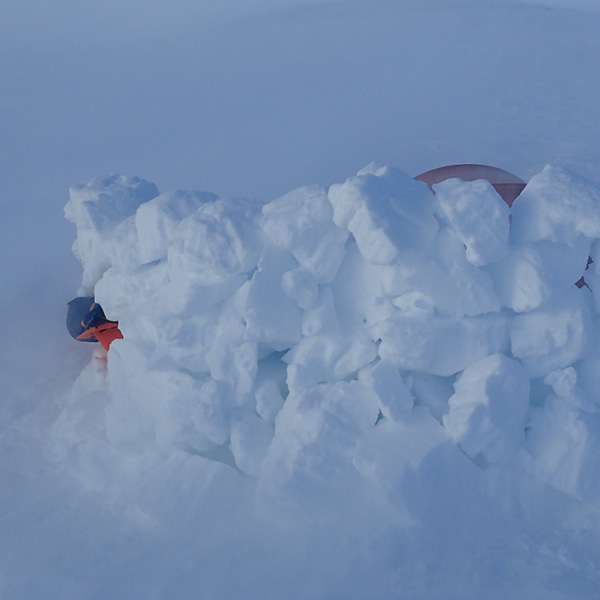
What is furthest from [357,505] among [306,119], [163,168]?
[306,119]

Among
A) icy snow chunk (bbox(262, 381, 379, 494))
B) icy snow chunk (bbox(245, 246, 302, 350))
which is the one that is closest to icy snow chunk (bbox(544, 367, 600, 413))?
icy snow chunk (bbox(262, 381, 379, 494))

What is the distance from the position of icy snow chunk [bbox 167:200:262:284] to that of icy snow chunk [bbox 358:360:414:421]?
24 cm

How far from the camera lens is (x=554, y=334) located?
1112 mm

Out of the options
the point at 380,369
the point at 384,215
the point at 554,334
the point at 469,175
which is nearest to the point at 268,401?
the point at 380,369

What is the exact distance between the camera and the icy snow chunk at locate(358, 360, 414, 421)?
1.08m

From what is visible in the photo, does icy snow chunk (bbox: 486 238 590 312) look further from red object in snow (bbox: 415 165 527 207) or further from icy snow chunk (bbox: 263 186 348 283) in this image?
red object in snow (bbox: 415 165 527 207)

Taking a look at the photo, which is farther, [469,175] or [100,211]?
[469,175]

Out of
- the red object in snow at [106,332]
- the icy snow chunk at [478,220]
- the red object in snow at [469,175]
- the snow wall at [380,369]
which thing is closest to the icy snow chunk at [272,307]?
the snow wall at [380,369]

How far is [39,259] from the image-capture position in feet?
5.72

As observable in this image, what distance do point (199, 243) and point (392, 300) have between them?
286 millimetres

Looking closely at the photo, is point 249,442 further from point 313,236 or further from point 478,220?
point 478,220

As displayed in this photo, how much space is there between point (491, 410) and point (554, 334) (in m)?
0.15

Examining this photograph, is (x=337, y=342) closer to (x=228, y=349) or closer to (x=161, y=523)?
(x=228, y=349)

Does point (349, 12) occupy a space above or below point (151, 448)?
above
